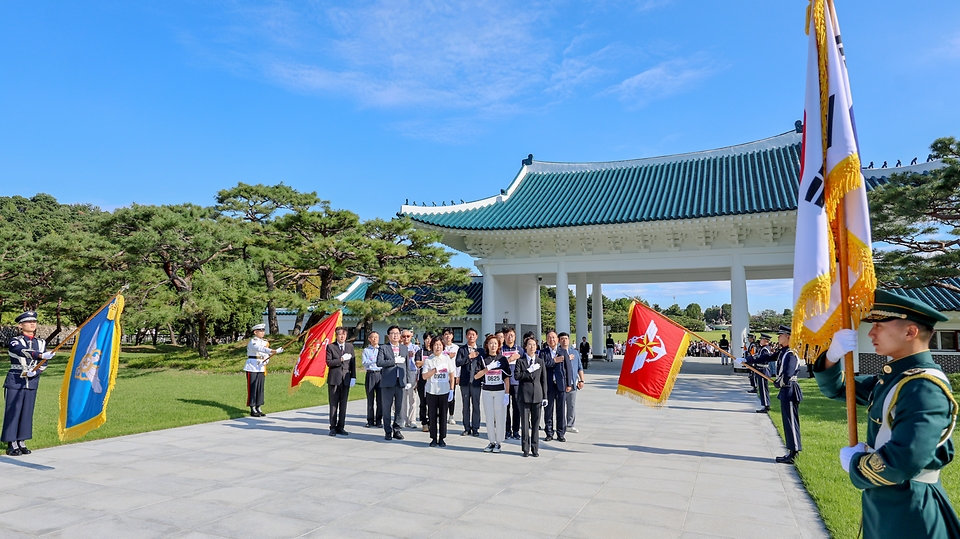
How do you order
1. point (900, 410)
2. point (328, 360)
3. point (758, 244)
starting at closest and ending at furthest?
point (900, 410), point (328, 360), point (758, 244)

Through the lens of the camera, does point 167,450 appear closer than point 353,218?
Yes

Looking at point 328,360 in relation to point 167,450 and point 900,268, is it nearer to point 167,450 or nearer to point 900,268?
point 167,450

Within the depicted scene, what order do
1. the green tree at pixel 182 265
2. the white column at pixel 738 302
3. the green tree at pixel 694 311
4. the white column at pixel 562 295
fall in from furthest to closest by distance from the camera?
the green tree at pixel 694 311, the white column at pixel 562 295, the green tree at pixel 182 265, the white column at pixel 738 302

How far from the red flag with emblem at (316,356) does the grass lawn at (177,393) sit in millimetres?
886

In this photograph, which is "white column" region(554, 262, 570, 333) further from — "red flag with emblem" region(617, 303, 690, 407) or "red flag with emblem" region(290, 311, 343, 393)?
"red flag with emblem" region(617, 303, 690, 407)

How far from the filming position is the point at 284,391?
14656 millimetres

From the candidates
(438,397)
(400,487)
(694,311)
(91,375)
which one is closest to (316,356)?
(438,397)

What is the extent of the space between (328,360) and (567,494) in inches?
200

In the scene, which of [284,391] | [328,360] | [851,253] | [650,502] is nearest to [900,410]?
[851,253]

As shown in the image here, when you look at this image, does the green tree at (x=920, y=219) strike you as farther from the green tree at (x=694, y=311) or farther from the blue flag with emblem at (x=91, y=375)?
the green tree at (x=694, y=311)

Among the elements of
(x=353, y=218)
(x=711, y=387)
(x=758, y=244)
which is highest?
(x=353, y=218)

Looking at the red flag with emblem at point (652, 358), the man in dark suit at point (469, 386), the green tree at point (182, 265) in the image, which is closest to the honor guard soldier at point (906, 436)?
the red flag with emblem at point (652, 358)

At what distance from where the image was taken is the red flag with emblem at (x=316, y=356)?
33.9 ft

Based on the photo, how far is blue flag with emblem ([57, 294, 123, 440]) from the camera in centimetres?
645
